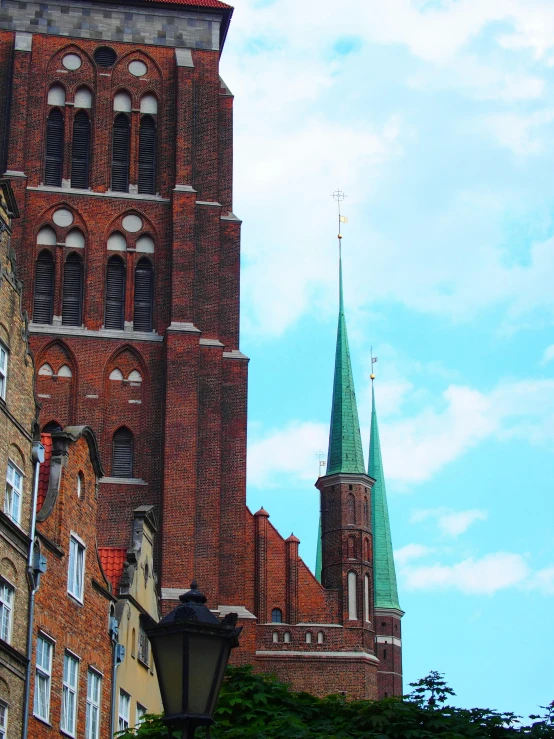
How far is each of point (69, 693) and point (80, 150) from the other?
24782 millimetres

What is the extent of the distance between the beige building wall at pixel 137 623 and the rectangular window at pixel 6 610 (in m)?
4.62

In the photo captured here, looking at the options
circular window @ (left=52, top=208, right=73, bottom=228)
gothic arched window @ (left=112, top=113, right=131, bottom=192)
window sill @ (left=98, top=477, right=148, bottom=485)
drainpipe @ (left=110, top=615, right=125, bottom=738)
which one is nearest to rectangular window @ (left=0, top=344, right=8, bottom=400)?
drainpipe @ (left=110, top=615, right=125, bottom=738)

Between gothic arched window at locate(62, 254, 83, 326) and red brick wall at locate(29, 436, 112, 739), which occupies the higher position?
gothic arched window at locate(62, 254, 83, 326)

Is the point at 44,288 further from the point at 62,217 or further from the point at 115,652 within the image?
the point at 115,652

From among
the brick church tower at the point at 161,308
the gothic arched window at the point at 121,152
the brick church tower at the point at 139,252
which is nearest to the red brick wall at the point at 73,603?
the brick church tower at the point at 161,308

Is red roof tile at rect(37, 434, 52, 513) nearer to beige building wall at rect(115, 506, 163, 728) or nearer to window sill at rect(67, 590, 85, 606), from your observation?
window sill at rect(67, 590, 85, 606)

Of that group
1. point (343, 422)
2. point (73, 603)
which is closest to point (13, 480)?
point (73, 603)

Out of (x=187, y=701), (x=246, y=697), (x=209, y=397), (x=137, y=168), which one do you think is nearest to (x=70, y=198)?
(x=137, y=168)

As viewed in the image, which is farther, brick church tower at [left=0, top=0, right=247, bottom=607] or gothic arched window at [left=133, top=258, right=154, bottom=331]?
gothic arched window at [left=133, top=258, right=154, bottom=331]

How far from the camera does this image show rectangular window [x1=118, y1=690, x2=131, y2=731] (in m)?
25.9

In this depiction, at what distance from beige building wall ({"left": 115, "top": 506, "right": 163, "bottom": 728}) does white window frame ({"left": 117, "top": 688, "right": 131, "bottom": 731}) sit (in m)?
0.04

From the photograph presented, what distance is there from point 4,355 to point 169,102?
80.7 feet

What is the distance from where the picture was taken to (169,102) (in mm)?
46094

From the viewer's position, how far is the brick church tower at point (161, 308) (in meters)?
41.5
